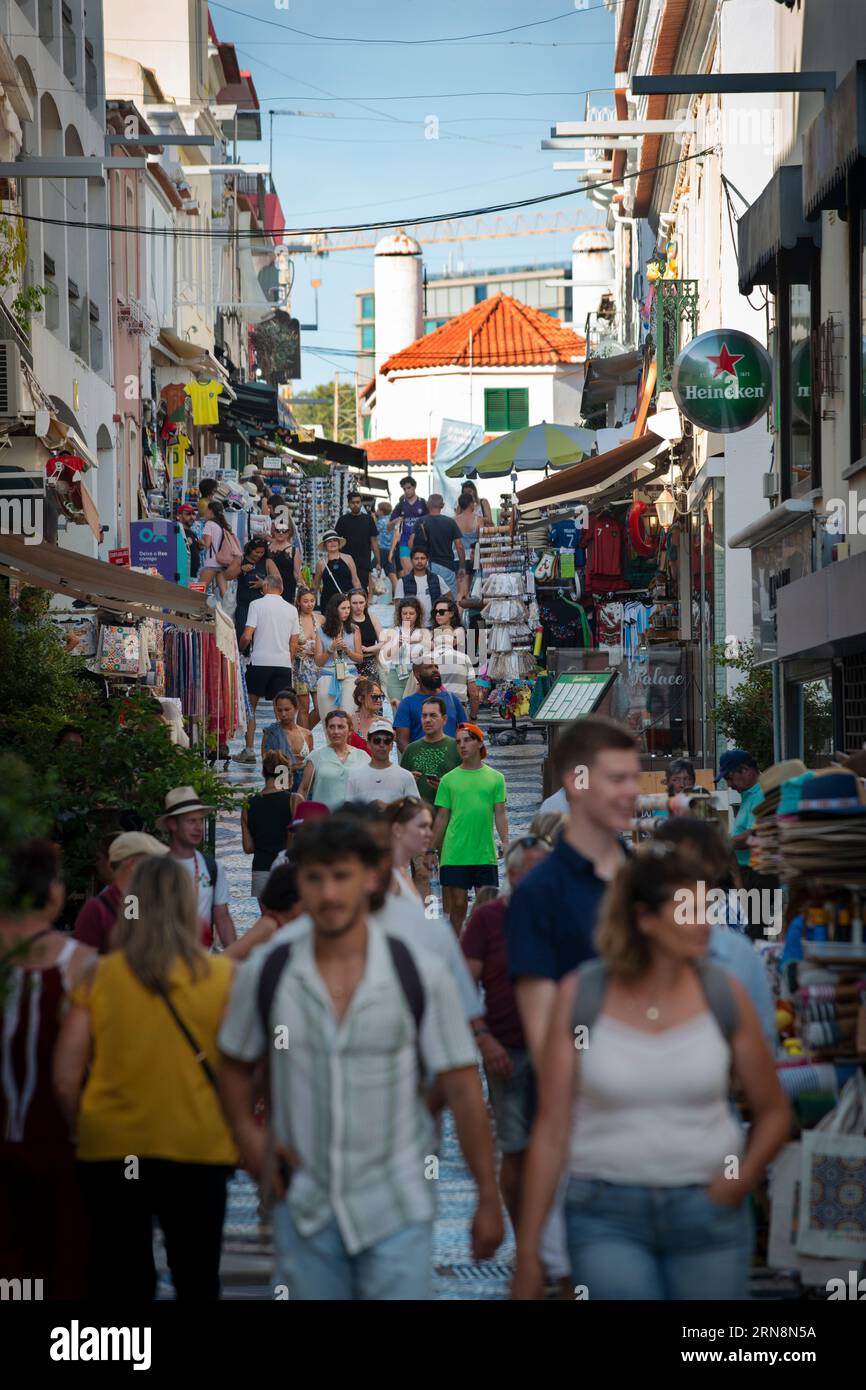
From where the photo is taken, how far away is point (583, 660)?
21.0 metres

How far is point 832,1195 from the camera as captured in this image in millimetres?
6234

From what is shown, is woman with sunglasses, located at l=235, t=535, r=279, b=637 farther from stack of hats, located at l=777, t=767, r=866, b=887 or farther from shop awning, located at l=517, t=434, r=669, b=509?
stack of hats, located at l=777, t=767, r=866, b=887

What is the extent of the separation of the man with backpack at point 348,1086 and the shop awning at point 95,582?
9.66 meters

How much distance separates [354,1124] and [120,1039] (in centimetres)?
91

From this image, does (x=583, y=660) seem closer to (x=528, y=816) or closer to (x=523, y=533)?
(x=528, y=816)

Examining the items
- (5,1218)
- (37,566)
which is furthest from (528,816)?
(5,1218)

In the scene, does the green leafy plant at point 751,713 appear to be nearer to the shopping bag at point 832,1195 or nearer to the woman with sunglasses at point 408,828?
the woman with sunglasses at point 408,828

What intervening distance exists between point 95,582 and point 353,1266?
36.4 ft

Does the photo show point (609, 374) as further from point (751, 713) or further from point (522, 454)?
point (751, 713)

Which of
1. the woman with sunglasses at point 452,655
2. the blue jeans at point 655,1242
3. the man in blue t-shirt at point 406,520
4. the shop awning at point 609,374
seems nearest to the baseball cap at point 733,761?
the woman with sunglasses at point 452,655

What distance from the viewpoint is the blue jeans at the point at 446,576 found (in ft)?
82.7

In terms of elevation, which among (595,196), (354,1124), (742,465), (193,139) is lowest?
(354,1124)

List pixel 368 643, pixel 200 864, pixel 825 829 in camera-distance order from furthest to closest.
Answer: pixel 368 643, pixel 200 864, pixel 825 829

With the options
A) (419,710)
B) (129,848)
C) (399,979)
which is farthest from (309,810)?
(399,979)
